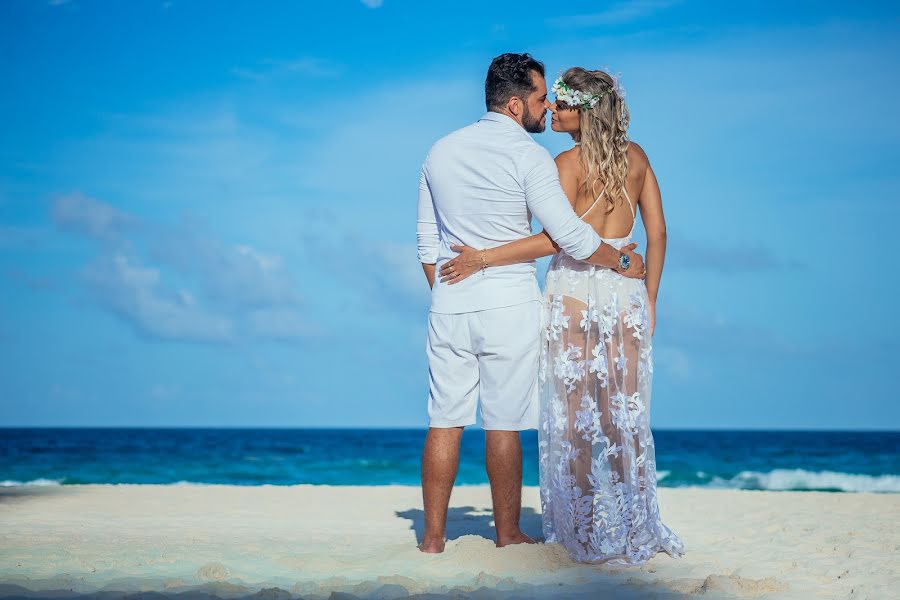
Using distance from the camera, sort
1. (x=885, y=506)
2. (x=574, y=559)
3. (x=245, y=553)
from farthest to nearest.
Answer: (x=885, y=506) < (x=245, y=553) < (x=574, y=559)

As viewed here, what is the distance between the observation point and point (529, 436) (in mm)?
37031

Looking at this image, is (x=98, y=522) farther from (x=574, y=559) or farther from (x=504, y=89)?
(x=504, y=89)

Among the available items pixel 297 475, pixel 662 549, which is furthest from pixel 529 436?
pixel 662 549

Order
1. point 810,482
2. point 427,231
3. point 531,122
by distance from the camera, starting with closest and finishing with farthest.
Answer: point 531,122 → point 427,231 → point 810,482

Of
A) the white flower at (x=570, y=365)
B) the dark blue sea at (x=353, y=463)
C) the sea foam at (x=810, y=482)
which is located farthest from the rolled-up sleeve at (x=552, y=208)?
the sea foam at (x=810, y=482)

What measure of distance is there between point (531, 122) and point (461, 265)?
2.44 ft

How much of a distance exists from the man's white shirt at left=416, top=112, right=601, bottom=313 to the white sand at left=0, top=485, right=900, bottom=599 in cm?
117

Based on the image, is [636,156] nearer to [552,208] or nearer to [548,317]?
[552,208]

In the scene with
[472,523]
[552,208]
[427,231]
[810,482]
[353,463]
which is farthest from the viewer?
[353,463]

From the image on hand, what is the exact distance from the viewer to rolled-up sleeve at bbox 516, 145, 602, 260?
12.5 feet

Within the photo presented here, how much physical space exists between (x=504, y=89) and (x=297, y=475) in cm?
1927

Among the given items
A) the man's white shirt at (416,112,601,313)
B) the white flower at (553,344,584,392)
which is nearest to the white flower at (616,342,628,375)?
the white flower at (553,344,584,392)

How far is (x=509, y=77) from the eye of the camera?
3957mm

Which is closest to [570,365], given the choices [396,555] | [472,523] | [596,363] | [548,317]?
[596,363]
